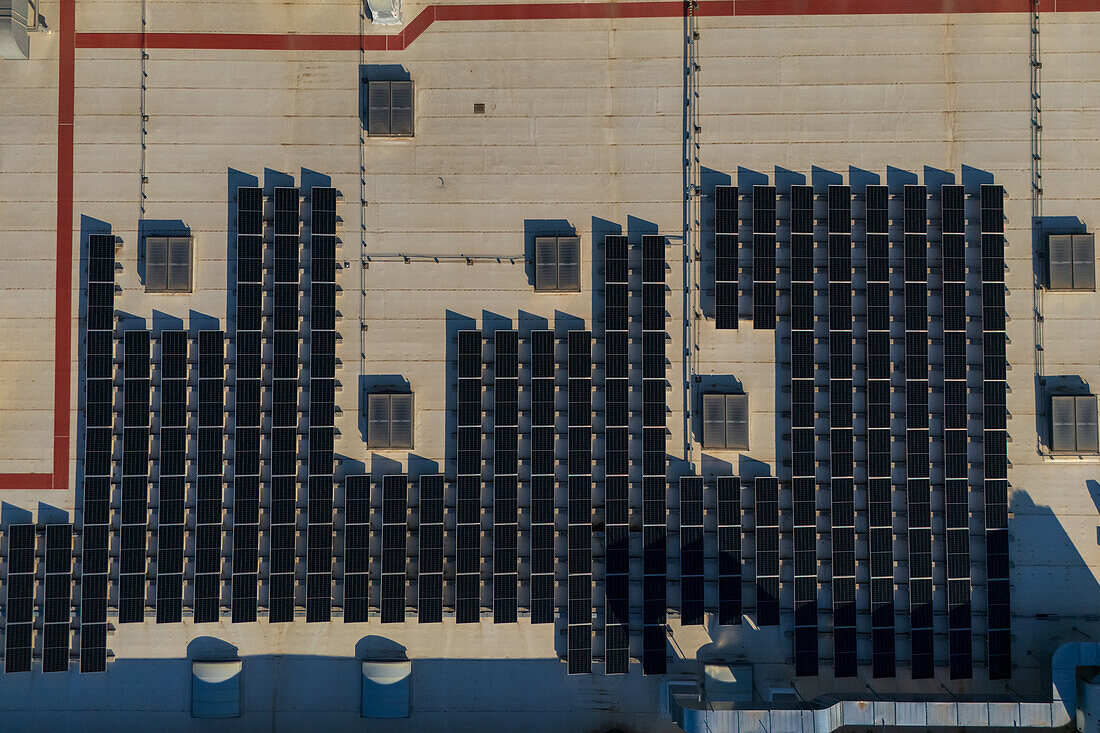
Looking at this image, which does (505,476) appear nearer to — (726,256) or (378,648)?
(378,648)

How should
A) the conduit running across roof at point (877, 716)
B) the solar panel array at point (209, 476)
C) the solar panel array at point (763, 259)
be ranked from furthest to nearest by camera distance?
the solar panel array at point (763, 259)
the solar panel array at point (209, 476)
the conduit running across roof at point (877, 716)

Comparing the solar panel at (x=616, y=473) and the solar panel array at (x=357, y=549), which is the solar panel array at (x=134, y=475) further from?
the solar panel at (x=616, y=473)

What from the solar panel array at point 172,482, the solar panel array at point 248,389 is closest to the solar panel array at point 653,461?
the solar panel array at point 248,389

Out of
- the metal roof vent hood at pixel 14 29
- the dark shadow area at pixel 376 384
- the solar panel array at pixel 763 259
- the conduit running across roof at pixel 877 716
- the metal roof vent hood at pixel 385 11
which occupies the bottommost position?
the conduit running across roof at pixel 877 716

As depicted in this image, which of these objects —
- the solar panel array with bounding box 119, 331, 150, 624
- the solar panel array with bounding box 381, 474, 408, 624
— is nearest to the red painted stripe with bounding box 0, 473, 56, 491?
the solar panel array with bounding box 119, 331, 150, 624

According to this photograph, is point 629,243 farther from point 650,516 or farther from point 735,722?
point 735,722

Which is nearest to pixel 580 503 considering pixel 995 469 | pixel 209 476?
pixel 209 476
